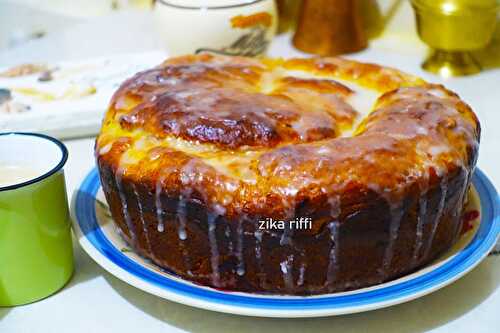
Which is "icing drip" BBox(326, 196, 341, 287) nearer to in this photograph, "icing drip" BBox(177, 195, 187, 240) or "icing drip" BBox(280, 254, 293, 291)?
"icing drip" BBox(280, 254, 293, 291)

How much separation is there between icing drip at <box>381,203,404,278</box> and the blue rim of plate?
0.03 metres

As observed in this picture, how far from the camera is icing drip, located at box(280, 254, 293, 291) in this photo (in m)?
0.81

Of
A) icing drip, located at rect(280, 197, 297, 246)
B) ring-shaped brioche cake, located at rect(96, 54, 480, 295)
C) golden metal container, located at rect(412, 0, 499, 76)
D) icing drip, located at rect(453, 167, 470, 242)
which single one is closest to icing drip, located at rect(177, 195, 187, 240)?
ring-shaped brioche cake, located at rect(96, 54, 480, 295)

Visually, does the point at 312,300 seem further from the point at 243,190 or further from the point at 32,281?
the point at 32,281

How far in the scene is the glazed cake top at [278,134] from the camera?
0.80 meters

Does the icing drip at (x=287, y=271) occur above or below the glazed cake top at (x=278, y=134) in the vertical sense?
below

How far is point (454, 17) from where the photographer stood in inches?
62.3

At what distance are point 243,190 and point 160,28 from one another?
941 millimetres

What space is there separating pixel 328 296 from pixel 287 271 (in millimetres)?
57

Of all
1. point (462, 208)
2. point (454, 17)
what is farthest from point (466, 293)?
point (454, 17)

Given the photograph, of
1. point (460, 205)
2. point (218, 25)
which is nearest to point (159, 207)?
point (460, 205)

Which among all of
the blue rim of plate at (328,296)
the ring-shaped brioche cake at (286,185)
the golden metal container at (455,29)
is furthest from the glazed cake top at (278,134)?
the golden metal container at (455,29)

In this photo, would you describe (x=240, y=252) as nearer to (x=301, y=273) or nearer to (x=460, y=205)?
(x=301, y=273)

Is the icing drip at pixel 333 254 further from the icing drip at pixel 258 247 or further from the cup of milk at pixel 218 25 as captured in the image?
the cup of milk at pixel 218 25
